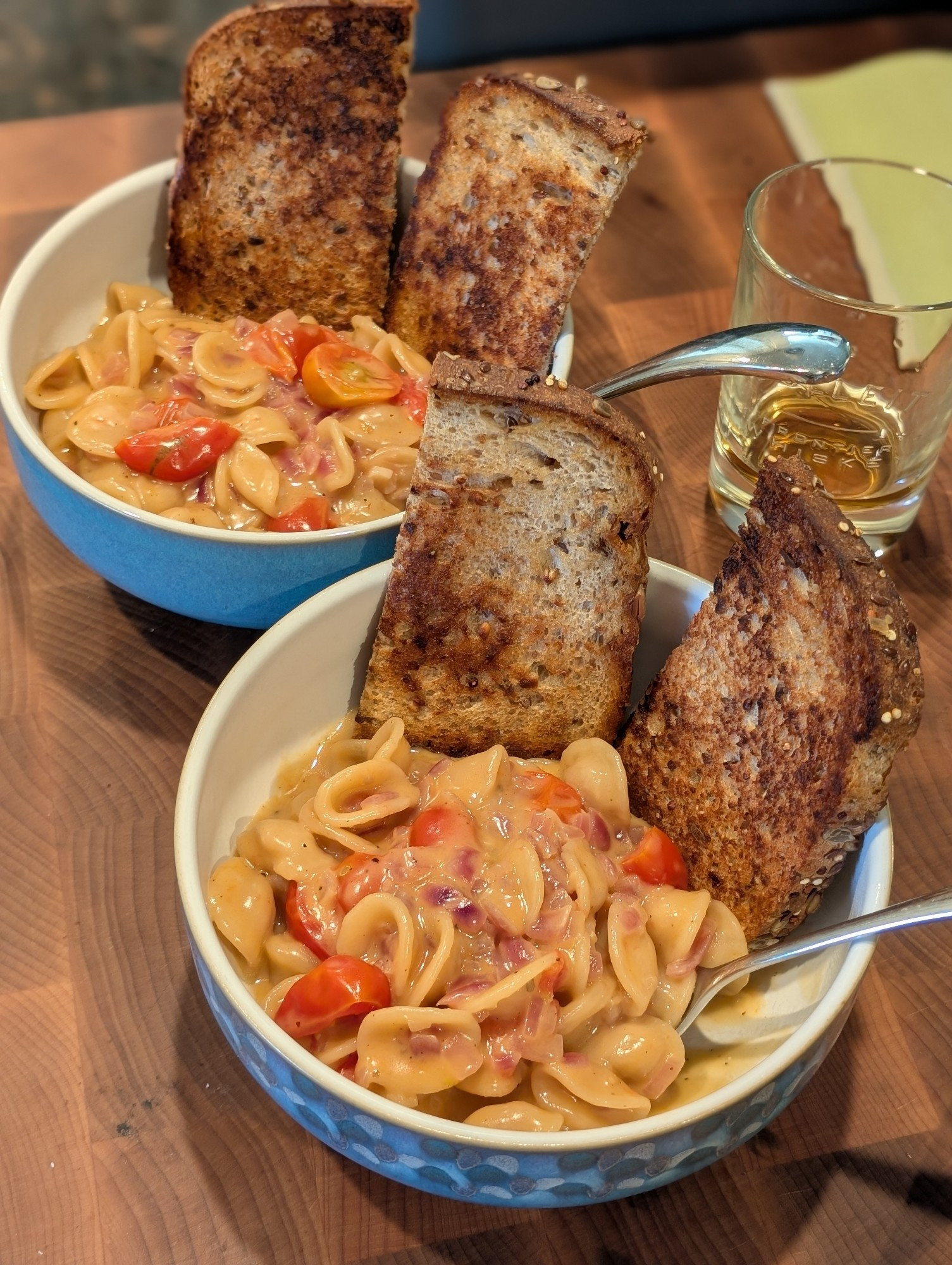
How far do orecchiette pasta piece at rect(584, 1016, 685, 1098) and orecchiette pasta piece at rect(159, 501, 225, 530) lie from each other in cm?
79

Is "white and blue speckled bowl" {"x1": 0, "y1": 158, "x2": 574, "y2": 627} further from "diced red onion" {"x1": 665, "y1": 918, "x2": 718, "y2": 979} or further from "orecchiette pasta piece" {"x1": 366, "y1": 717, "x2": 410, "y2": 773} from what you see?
"diced red onion" {"x1": 665, "y1": 918, "x2": 718, "y2": 979}

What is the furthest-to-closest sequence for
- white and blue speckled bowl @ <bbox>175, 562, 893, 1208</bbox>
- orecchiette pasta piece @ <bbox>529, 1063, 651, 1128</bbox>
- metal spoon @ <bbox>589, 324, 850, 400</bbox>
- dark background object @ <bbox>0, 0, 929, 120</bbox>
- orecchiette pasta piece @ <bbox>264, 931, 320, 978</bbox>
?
dark background object @ <bbox>0, 0, 929, 120</bbox> → metal spoon @ <bbox>589, 324, 850, 400</bbox> → orecchiette pasta piece @ <bbox>264, 931, 320, 978</bbox> → orecchiette pasta piece @ <bbox>529, 1063, 651, 1128</bbox> → white and blue speckled bowl @ <bbox>175, 562, 893, 1208</bbox>

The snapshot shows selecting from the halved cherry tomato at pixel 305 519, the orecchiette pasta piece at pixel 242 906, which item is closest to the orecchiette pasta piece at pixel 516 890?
the orecchiette pasta piece at pixel 242 906

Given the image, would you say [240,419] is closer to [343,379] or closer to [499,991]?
[343,379]

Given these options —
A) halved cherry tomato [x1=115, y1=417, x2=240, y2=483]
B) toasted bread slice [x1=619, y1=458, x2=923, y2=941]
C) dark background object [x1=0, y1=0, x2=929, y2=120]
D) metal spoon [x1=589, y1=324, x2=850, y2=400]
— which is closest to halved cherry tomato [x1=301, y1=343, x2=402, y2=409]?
halved cherry tomato [x1=115, y1=417, x2=240, y2=483]

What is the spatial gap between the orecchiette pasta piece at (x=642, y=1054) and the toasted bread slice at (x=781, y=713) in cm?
18

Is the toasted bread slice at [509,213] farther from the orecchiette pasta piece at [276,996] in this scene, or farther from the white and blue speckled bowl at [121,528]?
the orecchiette pasta piece at [276,996]

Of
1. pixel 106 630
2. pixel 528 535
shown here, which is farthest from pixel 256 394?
pixel 528 535

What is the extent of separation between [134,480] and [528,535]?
1.85 feet

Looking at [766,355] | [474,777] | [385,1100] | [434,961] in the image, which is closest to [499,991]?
[434,961]

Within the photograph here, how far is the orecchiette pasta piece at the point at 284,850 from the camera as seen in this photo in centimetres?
138

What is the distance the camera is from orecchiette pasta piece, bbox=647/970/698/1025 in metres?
1.33

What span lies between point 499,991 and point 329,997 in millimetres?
162

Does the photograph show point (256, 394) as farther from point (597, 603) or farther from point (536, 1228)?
point (536, 1228)
